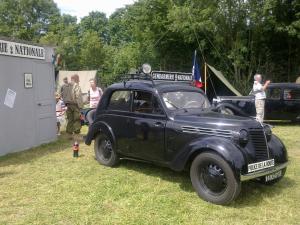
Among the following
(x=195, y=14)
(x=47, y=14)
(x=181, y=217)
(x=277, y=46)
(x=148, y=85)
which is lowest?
(x=181, y=217)

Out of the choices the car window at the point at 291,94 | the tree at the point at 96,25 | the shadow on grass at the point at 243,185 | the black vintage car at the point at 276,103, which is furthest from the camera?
the tree at the point at 96,25

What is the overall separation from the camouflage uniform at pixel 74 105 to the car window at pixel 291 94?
7.86m

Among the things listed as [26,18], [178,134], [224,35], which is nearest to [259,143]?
[178,134]

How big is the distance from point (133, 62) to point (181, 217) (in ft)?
92.7

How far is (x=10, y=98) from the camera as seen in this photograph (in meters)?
9.89

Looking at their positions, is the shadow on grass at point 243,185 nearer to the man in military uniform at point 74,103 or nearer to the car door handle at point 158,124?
the car door handle at point 158,124

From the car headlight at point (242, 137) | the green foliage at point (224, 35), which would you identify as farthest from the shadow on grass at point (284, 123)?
the car headlight at point (242, 137)

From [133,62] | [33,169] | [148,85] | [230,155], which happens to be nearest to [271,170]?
[230,155]

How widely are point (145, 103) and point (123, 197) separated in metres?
1.88

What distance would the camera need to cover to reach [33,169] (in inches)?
326

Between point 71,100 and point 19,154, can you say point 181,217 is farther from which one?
point 71,100

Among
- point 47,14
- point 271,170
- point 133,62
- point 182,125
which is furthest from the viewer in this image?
point 47,14

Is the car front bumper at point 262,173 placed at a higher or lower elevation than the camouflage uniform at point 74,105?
lower

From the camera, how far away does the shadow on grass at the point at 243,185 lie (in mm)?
6176
